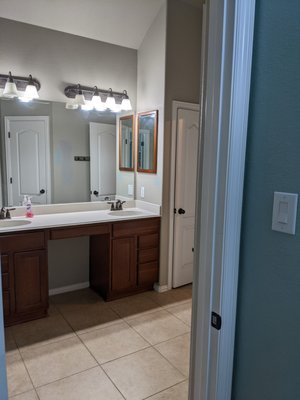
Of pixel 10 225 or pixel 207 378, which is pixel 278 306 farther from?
pixel 10 225

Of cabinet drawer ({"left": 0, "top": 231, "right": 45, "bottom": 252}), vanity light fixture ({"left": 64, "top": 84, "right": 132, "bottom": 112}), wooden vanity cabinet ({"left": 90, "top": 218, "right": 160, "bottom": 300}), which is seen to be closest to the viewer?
cabinet drawer ({"left": 0, "top": 231, "right": 45, "bottom": 252})

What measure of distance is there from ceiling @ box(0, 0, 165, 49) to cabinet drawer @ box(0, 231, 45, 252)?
198 cm

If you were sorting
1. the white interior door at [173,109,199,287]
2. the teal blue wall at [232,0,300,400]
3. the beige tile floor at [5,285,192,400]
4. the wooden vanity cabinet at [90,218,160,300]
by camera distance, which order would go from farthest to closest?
1. the white interior door at [173,109,199,287]
2. the wooden vanity cabinet at [90,218,160,300]
3. the beige tile floor at [5,285,192,400]
4. the teal blue wall at [232,0,300,400]

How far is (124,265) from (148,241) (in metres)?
0.36

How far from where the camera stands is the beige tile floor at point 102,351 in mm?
1965

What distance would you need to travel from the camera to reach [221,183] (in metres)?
0.99

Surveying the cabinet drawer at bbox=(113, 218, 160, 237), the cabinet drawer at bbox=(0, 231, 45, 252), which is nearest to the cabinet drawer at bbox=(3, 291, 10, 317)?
the cabinet drawer at bbox=(0, 231, 45, 252)

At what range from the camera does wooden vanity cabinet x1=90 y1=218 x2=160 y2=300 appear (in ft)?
10.2

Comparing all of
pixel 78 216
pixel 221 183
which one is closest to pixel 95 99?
pixel 78 216

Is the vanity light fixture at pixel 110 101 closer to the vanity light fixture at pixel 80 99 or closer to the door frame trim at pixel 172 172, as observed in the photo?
the vanity light fixture at pixel 80 99

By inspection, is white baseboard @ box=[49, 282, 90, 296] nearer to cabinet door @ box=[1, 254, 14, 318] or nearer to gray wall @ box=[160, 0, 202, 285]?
cabinet door @ box=[1, 254, 14, 318]

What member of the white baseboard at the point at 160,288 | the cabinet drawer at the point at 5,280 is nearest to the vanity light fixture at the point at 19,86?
the cabinet drawer at the point at 5,280

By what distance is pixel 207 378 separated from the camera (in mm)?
1079

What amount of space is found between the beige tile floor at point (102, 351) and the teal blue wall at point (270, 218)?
3.79 ft
